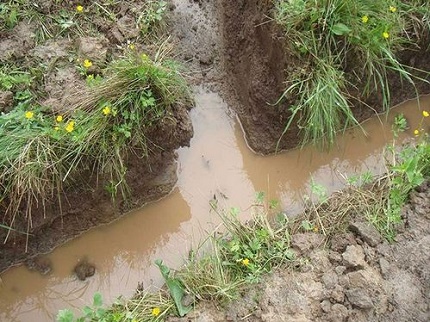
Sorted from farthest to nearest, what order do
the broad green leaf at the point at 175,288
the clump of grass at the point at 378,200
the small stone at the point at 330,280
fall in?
the clump of grass at the point at 378,200 < the broad green leaf at the point at 175,288 < the small stone at the point at 330,280

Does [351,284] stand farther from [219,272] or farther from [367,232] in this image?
[219,272]

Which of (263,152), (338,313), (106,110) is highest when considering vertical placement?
(106,110)

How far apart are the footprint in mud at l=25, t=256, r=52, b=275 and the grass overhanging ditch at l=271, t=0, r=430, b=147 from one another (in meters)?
1.74

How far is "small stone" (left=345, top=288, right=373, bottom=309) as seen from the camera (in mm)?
2873

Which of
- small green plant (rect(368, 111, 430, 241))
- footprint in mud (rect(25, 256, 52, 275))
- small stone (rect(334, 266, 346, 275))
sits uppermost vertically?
small green plant (rect(368, 111, 430, 241))

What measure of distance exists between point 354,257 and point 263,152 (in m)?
0.99

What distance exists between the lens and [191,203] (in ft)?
11.8

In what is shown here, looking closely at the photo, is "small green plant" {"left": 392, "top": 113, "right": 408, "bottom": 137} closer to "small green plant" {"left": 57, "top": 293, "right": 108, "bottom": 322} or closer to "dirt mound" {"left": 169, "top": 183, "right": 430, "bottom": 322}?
"dirt mound" {"left": 169, "top": 183, "right": 430, "bottom": 322}

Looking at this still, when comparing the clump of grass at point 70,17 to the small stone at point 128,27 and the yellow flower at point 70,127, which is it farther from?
the yellow flower at point 70,127

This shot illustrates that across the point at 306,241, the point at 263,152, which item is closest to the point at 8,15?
the point at 263,152

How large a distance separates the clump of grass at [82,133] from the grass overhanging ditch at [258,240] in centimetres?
66

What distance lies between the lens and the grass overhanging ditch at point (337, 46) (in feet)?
10.3

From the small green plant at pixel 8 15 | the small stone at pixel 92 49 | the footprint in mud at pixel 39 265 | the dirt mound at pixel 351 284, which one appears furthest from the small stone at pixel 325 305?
the small green plant at pixel 8 15


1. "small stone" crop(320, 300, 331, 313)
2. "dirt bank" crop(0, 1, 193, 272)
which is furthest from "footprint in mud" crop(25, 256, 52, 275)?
"small stone" crop(320, 300, 331, 313)
